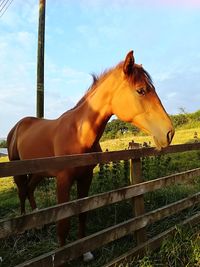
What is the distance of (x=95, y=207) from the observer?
3.32m

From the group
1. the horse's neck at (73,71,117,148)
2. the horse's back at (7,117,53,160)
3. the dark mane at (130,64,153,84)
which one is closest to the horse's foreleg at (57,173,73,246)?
the horse's neck at (73,71,117,148)

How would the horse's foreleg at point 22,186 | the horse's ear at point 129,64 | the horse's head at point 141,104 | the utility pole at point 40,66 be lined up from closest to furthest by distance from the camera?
the horse's head at point 141,104 → the horse's ear at point 129,64 → the horse's foreleg at point 22,186 → the utility pole at point 40,66

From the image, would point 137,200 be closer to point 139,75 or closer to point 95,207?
point 95,207

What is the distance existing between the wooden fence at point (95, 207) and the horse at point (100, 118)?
1.41 ft

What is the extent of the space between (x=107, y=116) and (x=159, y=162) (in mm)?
3195

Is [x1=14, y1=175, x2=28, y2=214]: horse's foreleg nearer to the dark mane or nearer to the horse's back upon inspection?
the horse's back

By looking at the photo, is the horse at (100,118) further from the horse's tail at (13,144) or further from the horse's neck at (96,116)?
the horse's tail at (13,144)

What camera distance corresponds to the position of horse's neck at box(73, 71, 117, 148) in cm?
405

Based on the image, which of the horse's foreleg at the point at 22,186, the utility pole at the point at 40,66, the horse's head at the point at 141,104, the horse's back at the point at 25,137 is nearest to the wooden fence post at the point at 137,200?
the horse's head at the point at 141,104

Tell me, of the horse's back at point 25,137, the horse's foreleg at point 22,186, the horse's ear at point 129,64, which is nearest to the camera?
the horse's ear at point 129,64

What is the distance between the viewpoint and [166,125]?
12.1 feet

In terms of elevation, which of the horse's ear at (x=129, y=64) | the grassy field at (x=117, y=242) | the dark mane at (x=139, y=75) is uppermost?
the horse's ear at (x=129, y=64)

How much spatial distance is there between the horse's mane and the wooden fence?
0.77 metres

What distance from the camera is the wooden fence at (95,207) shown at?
2633mm
